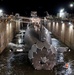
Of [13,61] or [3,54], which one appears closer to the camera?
[13,61]

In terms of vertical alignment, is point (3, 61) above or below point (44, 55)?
below

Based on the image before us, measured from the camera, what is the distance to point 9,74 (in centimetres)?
1873

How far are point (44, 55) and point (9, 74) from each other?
3661 millimetres

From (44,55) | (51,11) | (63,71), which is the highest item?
(51,11)

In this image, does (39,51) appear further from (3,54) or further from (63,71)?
(3,54)

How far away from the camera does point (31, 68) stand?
20.5 m

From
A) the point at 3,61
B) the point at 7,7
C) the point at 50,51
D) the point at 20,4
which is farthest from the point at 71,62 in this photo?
the point at 20,4

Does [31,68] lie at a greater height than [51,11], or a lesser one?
lesser

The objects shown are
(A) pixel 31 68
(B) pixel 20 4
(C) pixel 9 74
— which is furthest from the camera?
(B) pixel 20 4

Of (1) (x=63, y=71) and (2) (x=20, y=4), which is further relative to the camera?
(2) (x=20, y=4)

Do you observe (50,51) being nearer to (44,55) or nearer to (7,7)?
(44,55)

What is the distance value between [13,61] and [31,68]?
12.4 feet

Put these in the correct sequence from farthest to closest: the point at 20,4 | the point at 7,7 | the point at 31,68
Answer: the point at 20,4, the point at 7,7, the point at 31,68

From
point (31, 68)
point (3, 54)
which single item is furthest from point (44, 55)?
point (3, 54)
